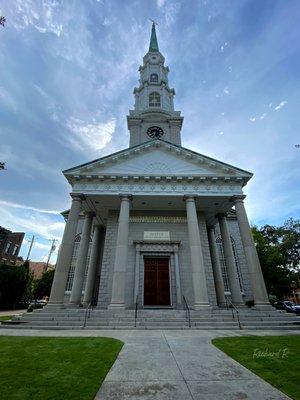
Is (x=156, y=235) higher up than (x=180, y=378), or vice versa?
(x=156, y=235)

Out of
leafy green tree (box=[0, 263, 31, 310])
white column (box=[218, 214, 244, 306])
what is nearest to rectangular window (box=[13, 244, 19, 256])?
leafy green tree (box=[0, 263, 31, 310])

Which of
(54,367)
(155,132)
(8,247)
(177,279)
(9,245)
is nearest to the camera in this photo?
(54,367)

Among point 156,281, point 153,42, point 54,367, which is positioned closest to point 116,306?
point 156,281

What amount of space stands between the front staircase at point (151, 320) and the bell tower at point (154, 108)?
18.2m

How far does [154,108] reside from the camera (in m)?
28.4

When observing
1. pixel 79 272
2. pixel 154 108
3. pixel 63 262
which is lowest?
pixel 79 272

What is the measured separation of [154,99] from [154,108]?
2.46 m

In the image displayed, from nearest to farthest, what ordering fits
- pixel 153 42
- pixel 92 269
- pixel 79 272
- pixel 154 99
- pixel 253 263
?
pixel 253 263, pixel 79 272, pixel 92 269, pixel 154 99, pixel 153 42

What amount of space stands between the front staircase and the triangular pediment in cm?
945

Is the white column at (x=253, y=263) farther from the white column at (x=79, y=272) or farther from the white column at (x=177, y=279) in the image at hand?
the white column at (x=79, y=272)

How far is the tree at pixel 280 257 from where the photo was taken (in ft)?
92.2

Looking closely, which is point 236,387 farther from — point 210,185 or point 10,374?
point 210,185

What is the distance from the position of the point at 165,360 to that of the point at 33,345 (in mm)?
4206

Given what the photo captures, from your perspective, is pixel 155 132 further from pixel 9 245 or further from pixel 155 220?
pixel 9 245
